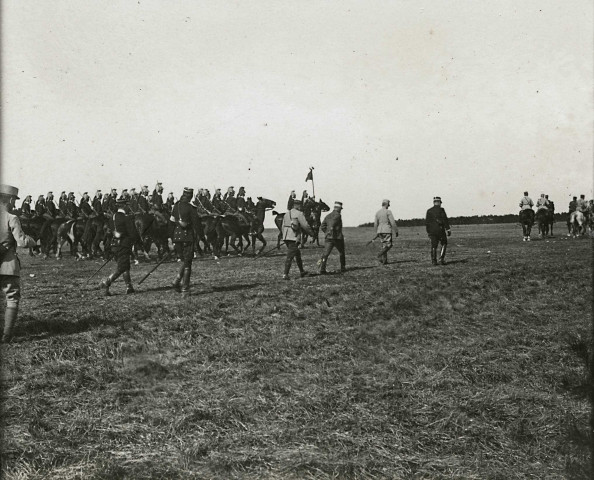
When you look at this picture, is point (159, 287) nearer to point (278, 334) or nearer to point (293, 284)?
point (293, 284)

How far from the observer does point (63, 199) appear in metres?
22.2

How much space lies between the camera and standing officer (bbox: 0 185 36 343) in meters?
7.68

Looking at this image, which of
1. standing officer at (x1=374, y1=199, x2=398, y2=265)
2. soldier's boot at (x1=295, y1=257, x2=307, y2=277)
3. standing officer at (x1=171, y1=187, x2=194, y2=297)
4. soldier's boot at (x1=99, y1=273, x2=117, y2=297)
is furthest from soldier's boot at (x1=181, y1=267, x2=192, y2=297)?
standing officer at (x1=374, y1=199, x2=398, y2=265)

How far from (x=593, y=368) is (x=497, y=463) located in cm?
346

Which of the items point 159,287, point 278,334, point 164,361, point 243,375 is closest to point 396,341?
point 278,334

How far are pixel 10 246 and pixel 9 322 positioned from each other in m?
1.05

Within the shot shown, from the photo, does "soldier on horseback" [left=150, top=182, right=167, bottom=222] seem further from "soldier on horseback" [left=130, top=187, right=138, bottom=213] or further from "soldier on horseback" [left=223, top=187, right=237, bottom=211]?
"soldier on horseback" [left=223, top=187, right=237, bottom=211]

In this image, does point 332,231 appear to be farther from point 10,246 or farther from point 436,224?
point 10,246

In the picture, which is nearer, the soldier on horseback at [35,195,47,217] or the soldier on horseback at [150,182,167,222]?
the soldier on horseback at [150,182,167,222]

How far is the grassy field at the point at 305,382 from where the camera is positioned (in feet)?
18.2

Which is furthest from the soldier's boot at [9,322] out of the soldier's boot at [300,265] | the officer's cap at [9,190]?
the soldier's boot at [300,265]

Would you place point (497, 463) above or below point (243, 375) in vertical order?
below

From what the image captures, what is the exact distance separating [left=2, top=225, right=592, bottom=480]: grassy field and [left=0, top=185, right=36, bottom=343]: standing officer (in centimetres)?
69

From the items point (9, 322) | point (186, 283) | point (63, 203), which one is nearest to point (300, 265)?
point (186, 283)
